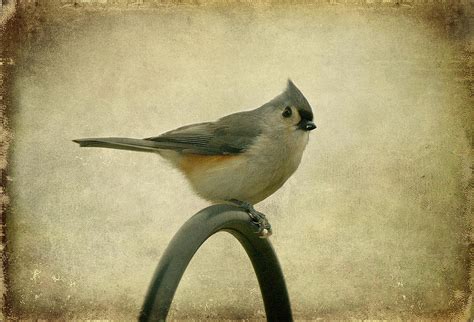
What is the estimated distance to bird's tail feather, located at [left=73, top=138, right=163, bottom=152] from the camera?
2.43 m

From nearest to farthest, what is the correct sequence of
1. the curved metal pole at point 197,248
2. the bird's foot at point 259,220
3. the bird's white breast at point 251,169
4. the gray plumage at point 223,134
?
the curved metal pole at point 197,248 < the bird's foot at point 259,220 < the bird's white breast at point 251,169 < the gray plumage at point 223,134

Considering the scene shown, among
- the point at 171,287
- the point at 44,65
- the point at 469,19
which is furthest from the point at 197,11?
the point at 171,287

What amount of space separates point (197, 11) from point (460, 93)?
5.74 feet

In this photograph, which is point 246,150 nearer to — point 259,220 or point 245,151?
point 245,151

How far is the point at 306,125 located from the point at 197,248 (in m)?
1.56

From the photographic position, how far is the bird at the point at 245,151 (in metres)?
2.87

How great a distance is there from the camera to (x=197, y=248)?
1.49 m

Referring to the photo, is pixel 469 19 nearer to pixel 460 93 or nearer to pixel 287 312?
pixel 460 93

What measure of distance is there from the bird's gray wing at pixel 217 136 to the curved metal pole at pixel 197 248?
1.11m

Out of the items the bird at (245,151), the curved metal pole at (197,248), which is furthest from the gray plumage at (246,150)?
the curved metal pole at (197,248)

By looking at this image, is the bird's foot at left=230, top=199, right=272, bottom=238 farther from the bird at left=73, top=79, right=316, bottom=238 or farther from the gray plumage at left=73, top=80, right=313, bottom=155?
the gray plumage at left=73, top=80, right=313, bottom=155

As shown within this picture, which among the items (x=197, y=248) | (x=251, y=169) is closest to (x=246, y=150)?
(x=251, y=169)

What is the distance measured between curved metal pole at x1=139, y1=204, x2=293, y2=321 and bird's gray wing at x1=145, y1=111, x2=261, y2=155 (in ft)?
3.66

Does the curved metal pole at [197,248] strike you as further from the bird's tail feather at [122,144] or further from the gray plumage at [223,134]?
the gray plumage at [223,134]
